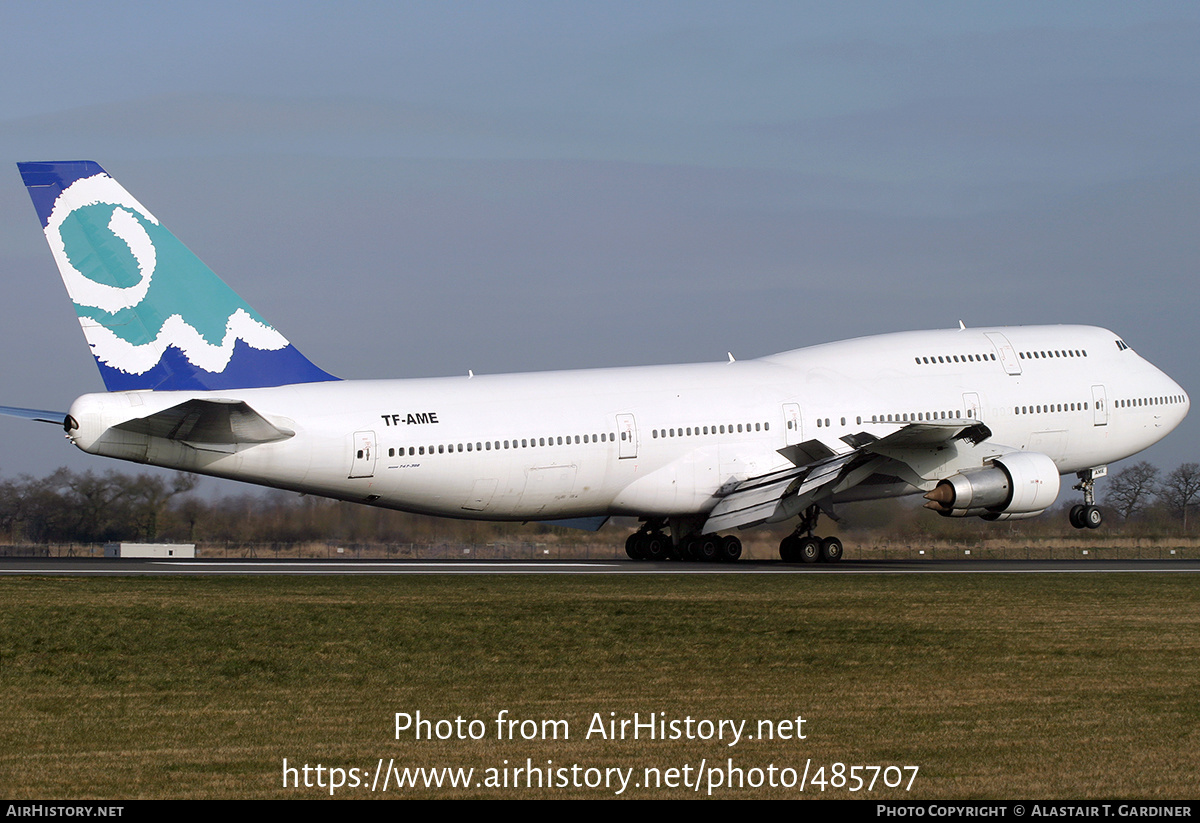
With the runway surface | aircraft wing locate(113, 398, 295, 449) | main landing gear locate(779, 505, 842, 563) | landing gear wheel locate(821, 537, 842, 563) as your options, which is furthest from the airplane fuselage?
the runway surface

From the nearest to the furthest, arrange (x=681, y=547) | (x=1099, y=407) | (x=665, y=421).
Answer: (x=665, y=421)
(x=681, y=547)
(x=1099, y=407)

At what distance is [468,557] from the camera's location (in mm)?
41281

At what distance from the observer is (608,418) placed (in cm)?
3334

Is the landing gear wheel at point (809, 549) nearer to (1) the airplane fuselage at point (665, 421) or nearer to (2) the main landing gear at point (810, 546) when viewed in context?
(2) the main landing gear at point (810, 546)

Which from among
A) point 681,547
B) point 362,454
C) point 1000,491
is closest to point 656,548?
point 681,547

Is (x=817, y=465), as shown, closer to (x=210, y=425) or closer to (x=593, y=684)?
(x=210, y=425)

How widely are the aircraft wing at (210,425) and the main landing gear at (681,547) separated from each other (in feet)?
37.6

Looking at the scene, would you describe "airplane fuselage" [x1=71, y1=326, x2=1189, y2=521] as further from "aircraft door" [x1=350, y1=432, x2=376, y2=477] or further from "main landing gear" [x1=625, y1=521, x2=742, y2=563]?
"main landing gear" [x1=625, y1=521, x2=742, y2=563]

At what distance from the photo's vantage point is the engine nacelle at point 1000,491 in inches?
1272

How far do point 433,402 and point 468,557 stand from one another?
1084 centimetres

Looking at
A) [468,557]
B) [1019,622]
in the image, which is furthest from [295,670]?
[468,557]

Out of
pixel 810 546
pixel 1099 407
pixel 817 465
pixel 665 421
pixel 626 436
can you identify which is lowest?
pixel 810 546

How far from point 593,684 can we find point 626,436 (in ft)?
65.9

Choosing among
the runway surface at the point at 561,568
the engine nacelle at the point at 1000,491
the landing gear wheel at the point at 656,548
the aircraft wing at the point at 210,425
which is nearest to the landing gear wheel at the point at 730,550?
the runway surface at the point at 561,568
